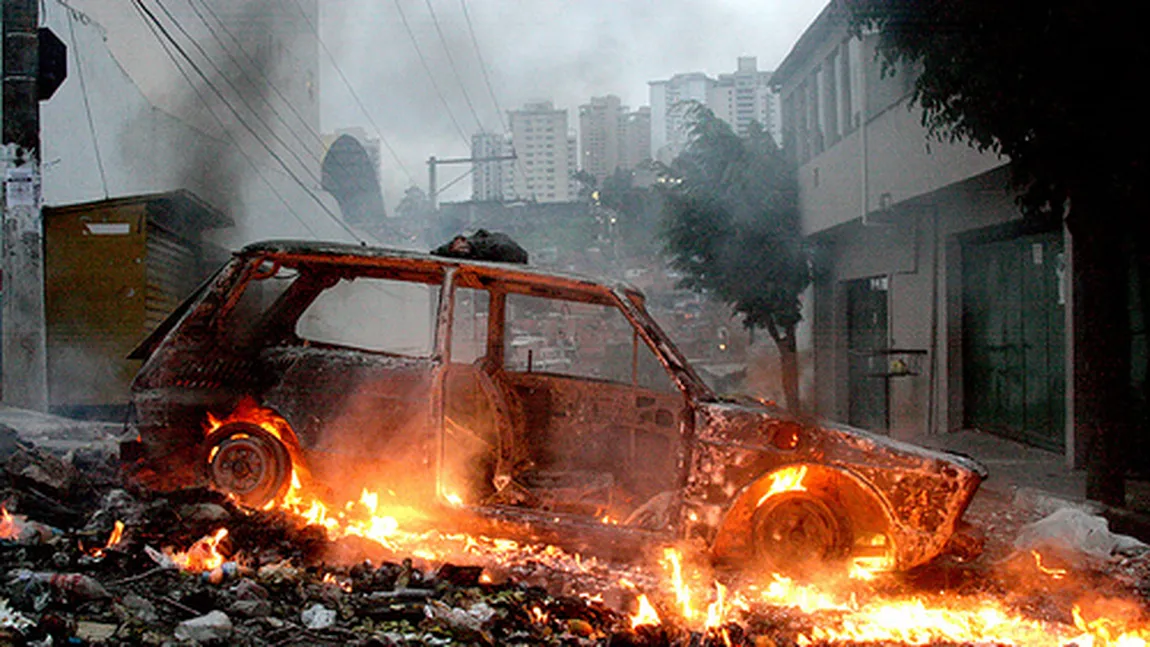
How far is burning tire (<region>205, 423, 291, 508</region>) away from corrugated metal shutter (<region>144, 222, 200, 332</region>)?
6866 millimetres

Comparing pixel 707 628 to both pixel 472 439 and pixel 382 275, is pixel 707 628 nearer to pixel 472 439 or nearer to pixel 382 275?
pixel 472 439

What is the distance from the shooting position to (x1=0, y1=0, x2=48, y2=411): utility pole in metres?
7.88

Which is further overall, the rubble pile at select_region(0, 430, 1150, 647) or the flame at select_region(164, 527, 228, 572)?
the flame at select_region(164, 527, 228, 572)

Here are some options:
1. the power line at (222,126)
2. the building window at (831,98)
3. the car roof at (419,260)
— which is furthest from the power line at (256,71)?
the car roof at (419,260)

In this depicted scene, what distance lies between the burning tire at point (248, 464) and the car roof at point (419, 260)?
1.09 metres

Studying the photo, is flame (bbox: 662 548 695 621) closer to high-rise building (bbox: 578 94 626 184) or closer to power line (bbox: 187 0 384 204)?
power line (bbox: 187 0 384 204)

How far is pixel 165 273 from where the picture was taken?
1114cm

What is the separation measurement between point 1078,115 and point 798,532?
3.49 metres

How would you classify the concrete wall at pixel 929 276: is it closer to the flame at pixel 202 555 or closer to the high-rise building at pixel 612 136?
Answer: the flame at pixel 202 555

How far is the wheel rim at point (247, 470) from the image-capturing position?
182 inches

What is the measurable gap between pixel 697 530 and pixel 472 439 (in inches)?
62.3

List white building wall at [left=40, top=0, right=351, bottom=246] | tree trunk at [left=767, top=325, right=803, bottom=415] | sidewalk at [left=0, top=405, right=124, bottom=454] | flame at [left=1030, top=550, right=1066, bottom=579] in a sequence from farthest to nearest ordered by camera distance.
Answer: tree trunk at [left=767, top=325, right=803, bottom=415], white building wall at [left=40, top=0, right=351, bottom=246], sidewalk at [left=0, top=405, right=124, bottom=454], flame at [left=1030, top=550, right=1066, bottom=579]

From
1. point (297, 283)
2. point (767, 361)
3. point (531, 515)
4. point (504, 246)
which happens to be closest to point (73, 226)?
point (297, 283)

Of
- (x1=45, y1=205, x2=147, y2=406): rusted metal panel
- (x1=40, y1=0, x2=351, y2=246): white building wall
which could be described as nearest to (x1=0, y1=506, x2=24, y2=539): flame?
(x1=45, y1=205, x2=147, y2=406): rusted metal panel
